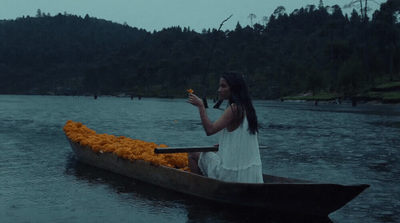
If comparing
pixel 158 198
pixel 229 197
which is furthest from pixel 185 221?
pixel 158 198

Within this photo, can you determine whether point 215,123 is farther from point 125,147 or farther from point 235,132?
point 125,147

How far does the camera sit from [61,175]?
12.8 m

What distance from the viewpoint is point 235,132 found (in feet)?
27.8

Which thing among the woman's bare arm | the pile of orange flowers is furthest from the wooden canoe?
the woman's bare arm

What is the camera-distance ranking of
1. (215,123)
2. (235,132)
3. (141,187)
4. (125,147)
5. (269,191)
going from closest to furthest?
(215,123), (269,191), (235,132), (141,187), (125,147)

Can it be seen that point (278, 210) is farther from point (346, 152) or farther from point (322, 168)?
point (346, 152)

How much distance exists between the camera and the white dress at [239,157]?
8.45 metres

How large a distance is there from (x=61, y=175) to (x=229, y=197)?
19.7 feet

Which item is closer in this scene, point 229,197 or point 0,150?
point 229,197

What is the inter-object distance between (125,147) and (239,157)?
14.6ft

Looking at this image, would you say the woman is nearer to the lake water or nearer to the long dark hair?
the long dark hair

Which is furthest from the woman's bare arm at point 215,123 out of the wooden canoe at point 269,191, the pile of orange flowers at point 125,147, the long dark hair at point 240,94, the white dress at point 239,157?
the pile of orange flowers at point 125,147

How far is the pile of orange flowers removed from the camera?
36.1 ft

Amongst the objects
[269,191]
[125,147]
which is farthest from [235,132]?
[125,147]
